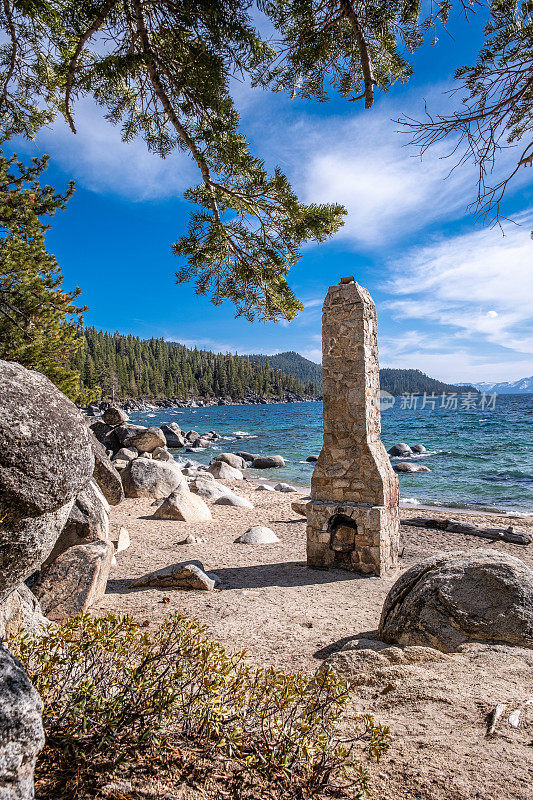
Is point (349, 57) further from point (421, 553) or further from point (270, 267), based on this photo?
point (421, 553)

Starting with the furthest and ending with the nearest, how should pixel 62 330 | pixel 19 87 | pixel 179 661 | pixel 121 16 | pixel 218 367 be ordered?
pixel 218 367, pixel 62 330, pixel 19 87, pixel 121 16, pixel 179 661

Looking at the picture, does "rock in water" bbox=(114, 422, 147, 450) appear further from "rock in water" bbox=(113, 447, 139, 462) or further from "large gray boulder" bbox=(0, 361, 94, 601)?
"large gray boulder" bbox=(0, 361, 94, 601)

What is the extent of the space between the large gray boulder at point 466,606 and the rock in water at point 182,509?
6928 mm

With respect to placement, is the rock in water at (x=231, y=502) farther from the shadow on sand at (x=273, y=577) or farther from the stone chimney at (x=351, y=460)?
the stone chimney at (x=351, y=460)

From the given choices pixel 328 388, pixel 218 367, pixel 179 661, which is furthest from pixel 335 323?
pixel 218 367

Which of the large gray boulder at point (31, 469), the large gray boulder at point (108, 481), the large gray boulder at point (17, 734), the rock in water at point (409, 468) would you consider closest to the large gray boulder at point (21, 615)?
the large gray boulder at point (31, 469)

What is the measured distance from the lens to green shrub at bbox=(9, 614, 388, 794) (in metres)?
1.87

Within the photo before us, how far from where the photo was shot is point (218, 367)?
126 meters

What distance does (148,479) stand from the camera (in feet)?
40.9

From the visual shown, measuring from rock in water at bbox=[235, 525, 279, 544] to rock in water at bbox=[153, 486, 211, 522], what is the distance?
5.17 feet

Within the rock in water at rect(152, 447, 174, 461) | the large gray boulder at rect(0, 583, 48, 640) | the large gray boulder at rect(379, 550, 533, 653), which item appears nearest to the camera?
the large gray boulder at rect(0, 583, 48, 640)

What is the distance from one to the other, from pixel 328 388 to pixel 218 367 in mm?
119727

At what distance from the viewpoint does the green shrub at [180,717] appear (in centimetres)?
187

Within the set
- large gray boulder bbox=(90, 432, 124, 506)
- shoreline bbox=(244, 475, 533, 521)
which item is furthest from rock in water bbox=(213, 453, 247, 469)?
large gray boulder bbox=(90, 432, 124, 506)
